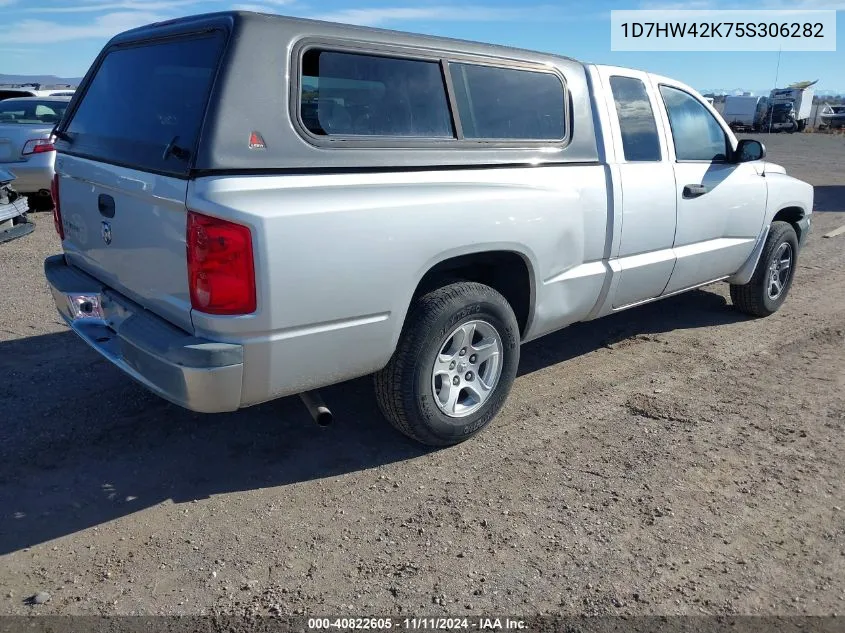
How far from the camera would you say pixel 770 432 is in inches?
156

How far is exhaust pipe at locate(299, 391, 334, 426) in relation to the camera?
10.9 feet

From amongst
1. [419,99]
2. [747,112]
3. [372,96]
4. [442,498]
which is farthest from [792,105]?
[442,498]

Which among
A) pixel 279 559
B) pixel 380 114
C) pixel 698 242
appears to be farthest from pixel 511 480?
pixel 698 242

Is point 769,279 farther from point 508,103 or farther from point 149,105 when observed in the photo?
point 149,105

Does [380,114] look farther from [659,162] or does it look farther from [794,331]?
[794,331]

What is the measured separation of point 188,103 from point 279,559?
74.0 inches

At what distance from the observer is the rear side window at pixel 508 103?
3.65 meters

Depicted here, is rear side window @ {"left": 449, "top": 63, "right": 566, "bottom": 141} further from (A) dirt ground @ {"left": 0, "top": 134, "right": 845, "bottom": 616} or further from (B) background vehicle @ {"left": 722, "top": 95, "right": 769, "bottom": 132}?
(B) background vehicle @ {"left": 722, "top": 95, "right": 769, "bottom": 132}

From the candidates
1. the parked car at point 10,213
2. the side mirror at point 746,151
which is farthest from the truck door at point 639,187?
the parked car at point 10,213

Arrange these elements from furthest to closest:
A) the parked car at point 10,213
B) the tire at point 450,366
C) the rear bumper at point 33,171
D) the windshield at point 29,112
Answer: the windshield at point 29,112 → the rear bumper at point 33,171 → the parked car at point 10,213 → the tire at point 450,366

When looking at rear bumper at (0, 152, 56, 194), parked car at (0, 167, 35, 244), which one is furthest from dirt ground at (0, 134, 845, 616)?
rear bumper at (0, 152, 56, 194)

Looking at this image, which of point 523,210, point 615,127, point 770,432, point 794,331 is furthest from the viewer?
point 794,331

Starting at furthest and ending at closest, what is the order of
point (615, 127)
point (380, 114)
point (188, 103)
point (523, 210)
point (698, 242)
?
point (698, 242)
point (615, 127)
point (523, 210)
point (380, 114)
point (188, 103)

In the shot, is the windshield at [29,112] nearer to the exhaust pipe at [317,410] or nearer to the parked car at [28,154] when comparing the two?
the parked car at [28,154]
